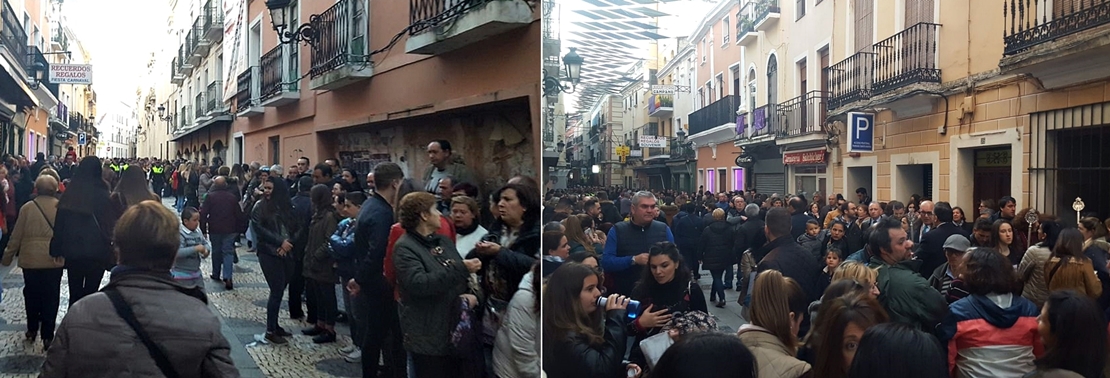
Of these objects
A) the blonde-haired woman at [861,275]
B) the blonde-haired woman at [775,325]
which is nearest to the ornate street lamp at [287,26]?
the blonde-haired woman at [775,325]

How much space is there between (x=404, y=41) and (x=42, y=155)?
109cm

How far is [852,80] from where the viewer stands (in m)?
1.34

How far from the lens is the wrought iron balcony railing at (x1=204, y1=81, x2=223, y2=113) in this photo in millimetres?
2213

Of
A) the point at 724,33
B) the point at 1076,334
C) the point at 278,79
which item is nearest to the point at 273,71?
the point at 278,79

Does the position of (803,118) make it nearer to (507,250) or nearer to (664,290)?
(664,290)

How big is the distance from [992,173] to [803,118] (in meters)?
0.32

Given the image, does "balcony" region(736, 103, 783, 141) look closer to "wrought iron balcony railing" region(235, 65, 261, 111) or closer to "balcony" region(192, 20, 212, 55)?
"wrought iron balcony railing" region(235, 65, 261, 111)

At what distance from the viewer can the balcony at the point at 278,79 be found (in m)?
2.02

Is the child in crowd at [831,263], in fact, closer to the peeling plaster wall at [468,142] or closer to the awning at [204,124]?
the peeling plaster wall at [468,142]

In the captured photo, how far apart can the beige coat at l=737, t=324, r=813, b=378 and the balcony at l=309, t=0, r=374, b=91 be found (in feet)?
3.61

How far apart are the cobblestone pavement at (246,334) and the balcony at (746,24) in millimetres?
1205

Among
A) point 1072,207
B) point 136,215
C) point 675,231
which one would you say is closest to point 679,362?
point 675,231

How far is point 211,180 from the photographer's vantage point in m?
2.05

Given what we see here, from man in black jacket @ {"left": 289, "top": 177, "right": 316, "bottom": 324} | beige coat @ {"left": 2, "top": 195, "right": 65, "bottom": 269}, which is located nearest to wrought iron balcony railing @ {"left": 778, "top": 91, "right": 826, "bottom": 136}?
man in black jacket @ {"left": 289, "top": 177, "right": 316, "bottom": 324}
